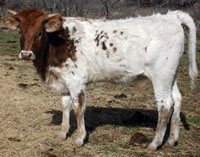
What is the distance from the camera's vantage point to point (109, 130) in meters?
6.01

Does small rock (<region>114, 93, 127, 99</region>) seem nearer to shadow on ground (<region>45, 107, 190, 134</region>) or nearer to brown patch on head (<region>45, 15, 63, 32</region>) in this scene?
shadow on ground (<region>45, 107, 190, 134</region>)

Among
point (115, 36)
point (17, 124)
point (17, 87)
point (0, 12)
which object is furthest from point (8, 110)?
point (0, 12)

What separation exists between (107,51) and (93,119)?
5.95ft

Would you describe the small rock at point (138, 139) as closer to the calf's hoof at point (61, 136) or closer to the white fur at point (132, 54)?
the white fur at point (132, 54)

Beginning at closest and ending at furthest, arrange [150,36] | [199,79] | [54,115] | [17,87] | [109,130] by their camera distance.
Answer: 1. [150,36]
2. [109,130]
3. [54,115]
4. [17,87]
5. [199,79]

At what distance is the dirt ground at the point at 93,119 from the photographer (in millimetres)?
5195

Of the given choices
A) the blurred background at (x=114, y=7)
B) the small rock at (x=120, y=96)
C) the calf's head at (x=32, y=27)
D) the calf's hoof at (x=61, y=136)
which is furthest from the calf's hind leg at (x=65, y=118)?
the blurred background at (x=114, y=7)

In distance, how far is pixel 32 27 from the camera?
4.94 m

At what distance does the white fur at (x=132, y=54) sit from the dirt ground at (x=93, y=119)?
0.39 metres

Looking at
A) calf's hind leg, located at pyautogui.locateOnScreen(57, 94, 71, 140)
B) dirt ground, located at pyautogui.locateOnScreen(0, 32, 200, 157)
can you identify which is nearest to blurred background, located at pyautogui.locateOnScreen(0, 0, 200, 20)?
dirt ground, located at pyautogui.locateOnScreen(0, 32, 200, 157)

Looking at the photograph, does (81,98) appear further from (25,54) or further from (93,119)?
(93,119)

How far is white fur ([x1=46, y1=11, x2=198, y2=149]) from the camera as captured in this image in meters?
5.10

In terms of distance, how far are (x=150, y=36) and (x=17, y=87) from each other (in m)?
4.11

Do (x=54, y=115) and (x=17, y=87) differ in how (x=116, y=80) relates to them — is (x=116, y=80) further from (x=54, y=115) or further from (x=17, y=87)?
(x=17, y=87)
